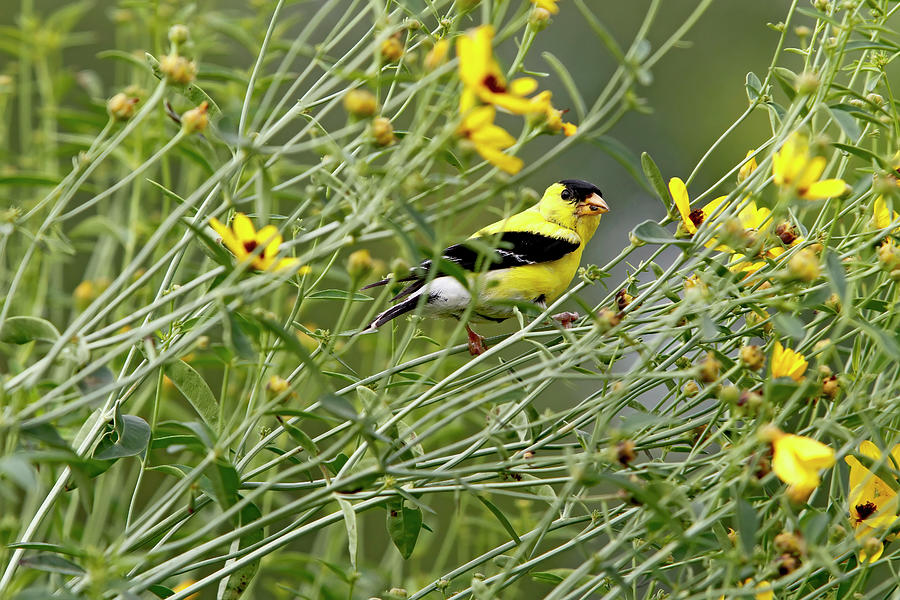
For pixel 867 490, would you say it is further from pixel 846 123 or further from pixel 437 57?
pixel 437 57

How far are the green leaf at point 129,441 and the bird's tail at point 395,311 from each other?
77cm

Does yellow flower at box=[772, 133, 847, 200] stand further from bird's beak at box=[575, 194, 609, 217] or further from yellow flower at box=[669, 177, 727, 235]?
bird's beak at box=[575, 194, 609, 217]

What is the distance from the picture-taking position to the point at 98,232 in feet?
7.20

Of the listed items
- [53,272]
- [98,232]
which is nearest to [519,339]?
[98,232]

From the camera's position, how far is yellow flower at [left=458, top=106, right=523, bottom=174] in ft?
3.45

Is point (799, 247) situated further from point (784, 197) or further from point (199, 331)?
point (199, 331)

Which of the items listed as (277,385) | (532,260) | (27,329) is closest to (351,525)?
(277,385)

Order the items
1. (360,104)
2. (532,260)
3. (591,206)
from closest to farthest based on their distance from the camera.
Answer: (360,104), (532,260), (591,206)

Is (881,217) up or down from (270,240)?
down

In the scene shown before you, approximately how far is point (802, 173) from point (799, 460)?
0.34 meters

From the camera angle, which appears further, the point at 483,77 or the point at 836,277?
the point at 836,277

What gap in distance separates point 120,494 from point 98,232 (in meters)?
0.73

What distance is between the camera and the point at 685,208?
1666mm

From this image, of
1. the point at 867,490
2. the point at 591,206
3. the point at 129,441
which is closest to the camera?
Answer: the point at 129,441
